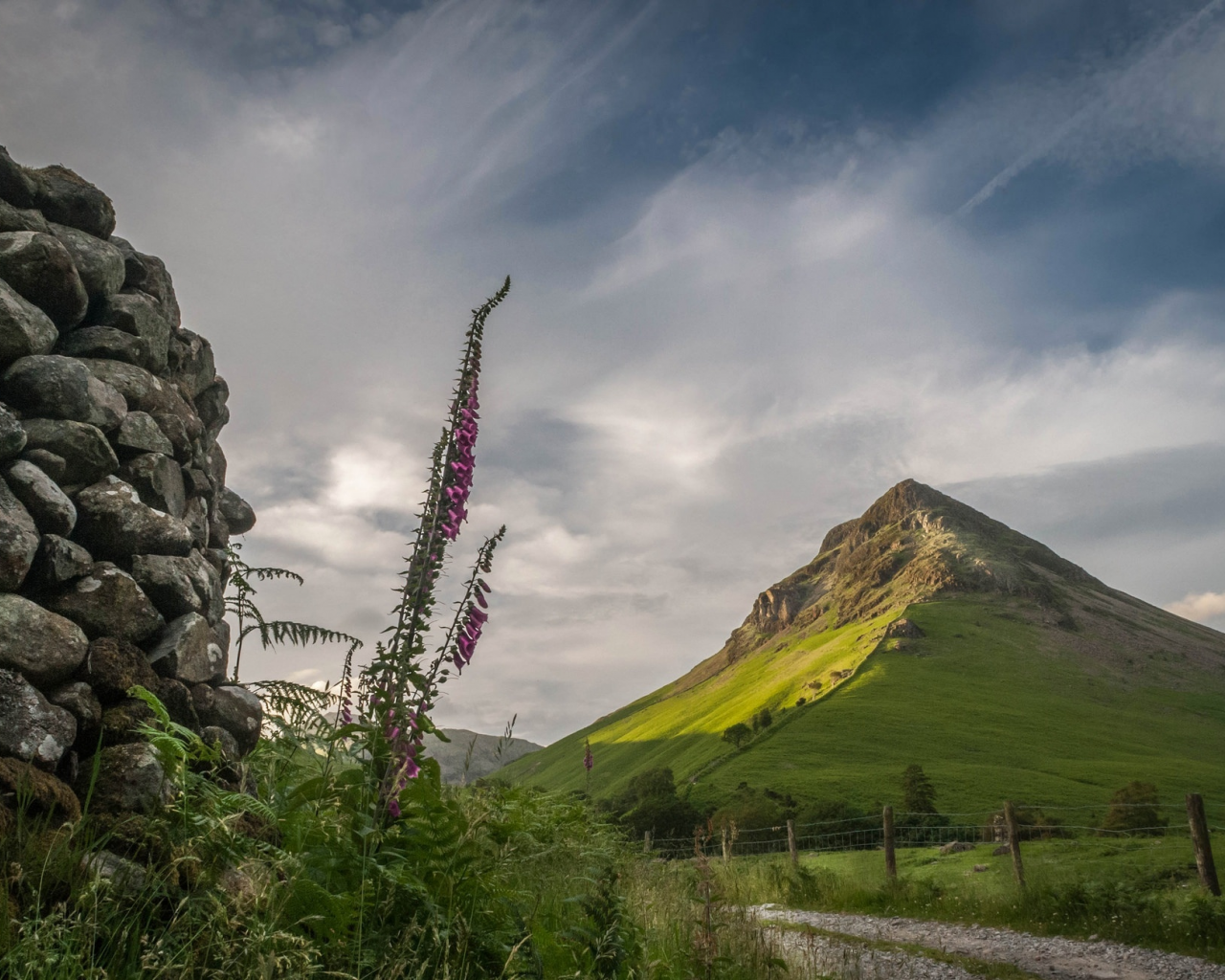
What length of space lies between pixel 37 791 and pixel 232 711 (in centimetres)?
272

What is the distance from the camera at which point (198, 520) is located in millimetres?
9516

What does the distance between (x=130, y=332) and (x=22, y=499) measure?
10.7ft

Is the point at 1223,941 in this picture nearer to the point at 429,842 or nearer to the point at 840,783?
the point at 429,842

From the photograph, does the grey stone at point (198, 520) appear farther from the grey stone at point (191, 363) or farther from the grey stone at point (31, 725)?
the grey stone at point (31, 725)

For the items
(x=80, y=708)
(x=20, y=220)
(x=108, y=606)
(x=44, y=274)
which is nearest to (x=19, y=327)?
(x=44, y=274)

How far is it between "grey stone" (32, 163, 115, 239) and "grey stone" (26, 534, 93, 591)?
5228 millimetres

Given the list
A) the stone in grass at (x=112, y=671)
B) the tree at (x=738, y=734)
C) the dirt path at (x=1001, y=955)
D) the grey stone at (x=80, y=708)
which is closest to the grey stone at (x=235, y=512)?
the stone in grass at (x=112, y=671)

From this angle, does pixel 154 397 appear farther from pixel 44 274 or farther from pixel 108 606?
pixel 108 606

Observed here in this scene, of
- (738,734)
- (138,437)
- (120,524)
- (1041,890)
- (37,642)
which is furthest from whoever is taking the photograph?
(738,734)

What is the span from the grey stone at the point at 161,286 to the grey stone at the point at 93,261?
659 millimetres

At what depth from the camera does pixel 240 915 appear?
121 inches

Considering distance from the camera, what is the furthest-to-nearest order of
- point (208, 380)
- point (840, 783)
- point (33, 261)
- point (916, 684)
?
point (916, 684)
point (840, 783)
point (208, 380)
point (33, 261)

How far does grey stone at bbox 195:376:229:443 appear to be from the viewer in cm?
1128

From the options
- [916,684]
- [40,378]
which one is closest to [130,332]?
[40,378]
